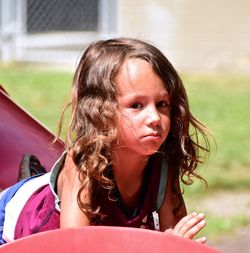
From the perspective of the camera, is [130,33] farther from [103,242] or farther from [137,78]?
[103,242]

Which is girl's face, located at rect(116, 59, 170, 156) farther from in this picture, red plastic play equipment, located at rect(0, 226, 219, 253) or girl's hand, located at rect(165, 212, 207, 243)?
red plastic play equipment, located at rect(0, 226, 219, 253)

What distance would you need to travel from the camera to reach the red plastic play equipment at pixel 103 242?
1538mm

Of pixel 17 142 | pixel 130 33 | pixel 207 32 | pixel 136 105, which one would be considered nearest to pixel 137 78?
pixel 136 105

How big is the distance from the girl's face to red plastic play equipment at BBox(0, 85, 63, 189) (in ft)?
2.68

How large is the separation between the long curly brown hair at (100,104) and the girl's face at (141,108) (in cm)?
2

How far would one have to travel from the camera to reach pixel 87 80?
197 cm

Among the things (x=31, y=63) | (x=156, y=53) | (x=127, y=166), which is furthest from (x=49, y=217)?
(x=31, y=63)

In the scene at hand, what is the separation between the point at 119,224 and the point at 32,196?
0.29 meters

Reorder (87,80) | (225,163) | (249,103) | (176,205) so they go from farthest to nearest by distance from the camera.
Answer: (249,103) → (225,163) → (176,205) → (87,80)

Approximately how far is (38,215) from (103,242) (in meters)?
0.58

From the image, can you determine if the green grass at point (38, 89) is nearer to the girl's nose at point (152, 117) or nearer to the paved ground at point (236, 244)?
the paved ground at point (236, 244)

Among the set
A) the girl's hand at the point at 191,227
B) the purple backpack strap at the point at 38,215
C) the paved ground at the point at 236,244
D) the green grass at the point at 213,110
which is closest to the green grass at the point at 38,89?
the green grass at the point at 213,110

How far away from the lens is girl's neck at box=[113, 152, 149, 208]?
1.99 metres

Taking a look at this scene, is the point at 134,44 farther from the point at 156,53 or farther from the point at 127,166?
the point at 127,166
